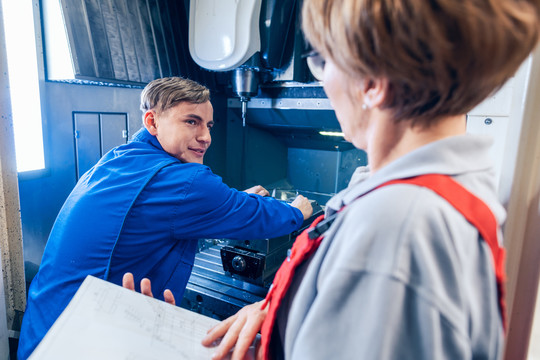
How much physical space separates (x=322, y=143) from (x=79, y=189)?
3.61 feet

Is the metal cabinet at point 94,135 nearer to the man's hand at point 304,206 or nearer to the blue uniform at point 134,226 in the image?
the blue uniform at point 134,226

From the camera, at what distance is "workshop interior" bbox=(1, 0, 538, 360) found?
3.94 feet

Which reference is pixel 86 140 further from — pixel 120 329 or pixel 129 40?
pixel 120 329

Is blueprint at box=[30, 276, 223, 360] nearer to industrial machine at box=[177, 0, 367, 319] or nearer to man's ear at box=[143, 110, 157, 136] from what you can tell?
industrial machine at box=[177, 0, 367, 319]

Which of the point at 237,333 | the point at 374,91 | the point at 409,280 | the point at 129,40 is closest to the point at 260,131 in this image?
the point at 129,40

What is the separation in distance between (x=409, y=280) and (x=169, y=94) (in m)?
1.08

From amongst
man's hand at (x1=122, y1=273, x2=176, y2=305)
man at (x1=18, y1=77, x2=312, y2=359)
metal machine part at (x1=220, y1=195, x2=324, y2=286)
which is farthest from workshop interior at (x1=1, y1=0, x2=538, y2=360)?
man's hand at (x1=122, y1=273, x2=176, y2=305)

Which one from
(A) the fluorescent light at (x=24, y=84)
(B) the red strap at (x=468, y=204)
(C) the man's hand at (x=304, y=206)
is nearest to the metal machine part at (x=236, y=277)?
(C) the man's hand at (x=304, y=206)

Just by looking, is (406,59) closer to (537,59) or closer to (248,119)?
(537,59)

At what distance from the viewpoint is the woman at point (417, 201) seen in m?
0.35

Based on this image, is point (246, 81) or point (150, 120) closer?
point (150, 120)

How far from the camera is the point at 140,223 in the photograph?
1034 millimetres

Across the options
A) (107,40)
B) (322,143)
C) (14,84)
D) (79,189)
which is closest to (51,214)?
(79,189)

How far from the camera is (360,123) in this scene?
1.61ft
